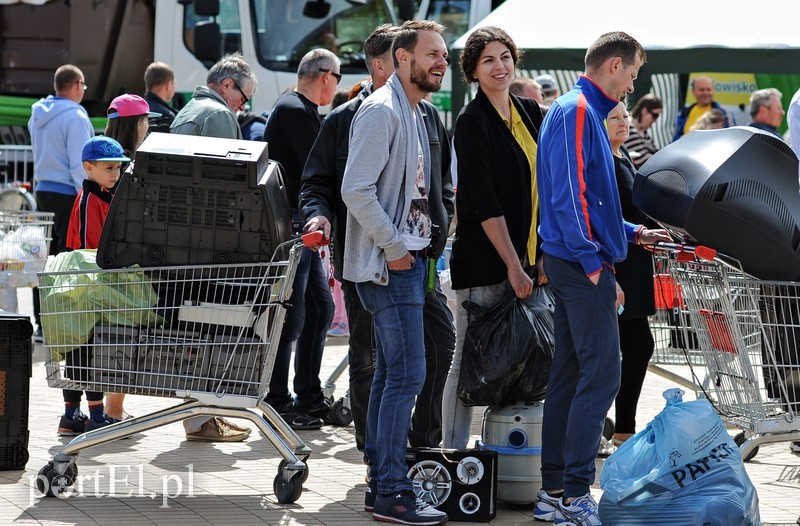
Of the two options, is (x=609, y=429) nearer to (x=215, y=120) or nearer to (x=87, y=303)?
(x=215, y=120)

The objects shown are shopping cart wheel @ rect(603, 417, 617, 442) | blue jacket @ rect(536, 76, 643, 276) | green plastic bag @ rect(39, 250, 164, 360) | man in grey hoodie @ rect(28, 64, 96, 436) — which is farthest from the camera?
man in grey hoodie @ rect(28, 64, 96, 436)

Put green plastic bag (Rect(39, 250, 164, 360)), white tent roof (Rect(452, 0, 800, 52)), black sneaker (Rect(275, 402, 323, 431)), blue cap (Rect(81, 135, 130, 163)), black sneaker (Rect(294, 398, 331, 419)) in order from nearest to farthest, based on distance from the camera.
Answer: green plastic bag (Rect(39, 250, 164, 360)), blue cap (Rect(81, 135, 130, 163)), black sneaker (Rect(275, 402, 323, 431)), black sneaker (Rect(294, 398, 331, 419)), white tent roof (Rect(452, 0, 800, 52))

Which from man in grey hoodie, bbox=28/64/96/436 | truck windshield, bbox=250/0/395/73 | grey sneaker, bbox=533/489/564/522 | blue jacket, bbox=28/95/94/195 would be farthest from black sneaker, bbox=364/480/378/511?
truck windshield, bbox=250/0/395/73

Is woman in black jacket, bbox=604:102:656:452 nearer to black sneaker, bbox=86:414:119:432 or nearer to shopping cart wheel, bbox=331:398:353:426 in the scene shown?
shopping cart wheel, bbox=331:398:353:426

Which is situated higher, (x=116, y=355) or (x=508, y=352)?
(x=508, y=352)

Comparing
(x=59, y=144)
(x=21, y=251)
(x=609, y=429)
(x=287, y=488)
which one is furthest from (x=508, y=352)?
(x=59, y=144)

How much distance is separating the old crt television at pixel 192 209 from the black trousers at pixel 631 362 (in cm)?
217

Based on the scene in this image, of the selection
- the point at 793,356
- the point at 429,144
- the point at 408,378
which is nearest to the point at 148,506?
the point at 408,378

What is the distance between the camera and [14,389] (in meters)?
5.85

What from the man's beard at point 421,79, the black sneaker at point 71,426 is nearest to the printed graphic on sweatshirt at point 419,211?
the man's beard at point 421,79

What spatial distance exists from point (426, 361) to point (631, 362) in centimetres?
147

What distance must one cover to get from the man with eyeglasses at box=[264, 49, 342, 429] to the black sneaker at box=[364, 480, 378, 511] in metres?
1.87

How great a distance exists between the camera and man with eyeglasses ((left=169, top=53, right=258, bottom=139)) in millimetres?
6754

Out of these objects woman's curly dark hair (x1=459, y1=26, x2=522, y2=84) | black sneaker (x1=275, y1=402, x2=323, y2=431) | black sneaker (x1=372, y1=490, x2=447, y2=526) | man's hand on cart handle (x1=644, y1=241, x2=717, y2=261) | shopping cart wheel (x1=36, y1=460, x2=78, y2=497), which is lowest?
black sneaker (x1=275, y1=402, x2=323, y2=431)
